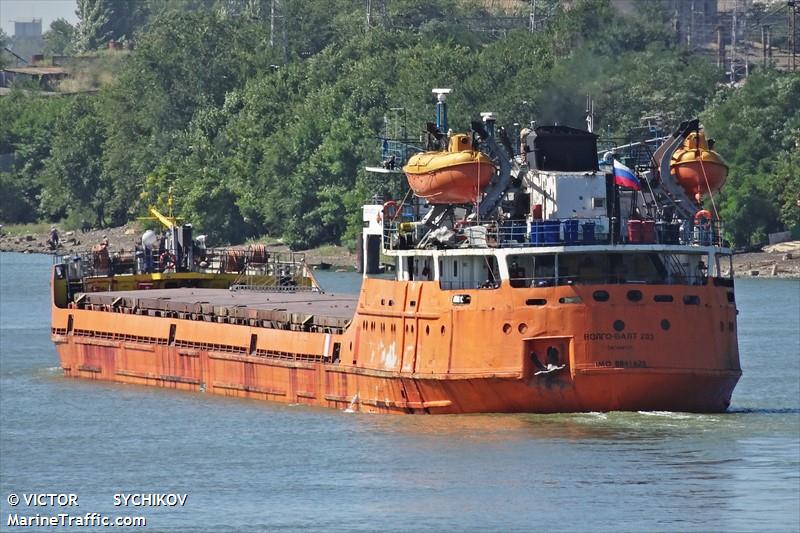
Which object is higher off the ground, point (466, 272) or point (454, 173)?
point (454, 173)

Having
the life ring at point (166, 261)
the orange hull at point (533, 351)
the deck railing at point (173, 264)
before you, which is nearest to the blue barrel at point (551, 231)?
the orange hull at point (533, 351)

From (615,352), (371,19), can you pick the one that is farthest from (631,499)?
(371,19)

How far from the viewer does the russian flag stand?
55781 mm

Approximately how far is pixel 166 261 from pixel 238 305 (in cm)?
1506

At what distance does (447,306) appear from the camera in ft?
177

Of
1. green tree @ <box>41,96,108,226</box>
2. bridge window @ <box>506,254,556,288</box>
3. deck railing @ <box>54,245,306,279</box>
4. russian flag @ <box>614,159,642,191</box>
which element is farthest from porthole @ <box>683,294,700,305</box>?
green tree @ <box>41,96,108,226</box>

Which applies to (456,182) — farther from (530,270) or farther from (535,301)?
(535,301)

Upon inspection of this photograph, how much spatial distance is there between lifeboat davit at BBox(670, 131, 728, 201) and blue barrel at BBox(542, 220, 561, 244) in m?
4.99

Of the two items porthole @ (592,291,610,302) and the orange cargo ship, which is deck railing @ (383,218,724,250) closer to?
the orange cargo ship

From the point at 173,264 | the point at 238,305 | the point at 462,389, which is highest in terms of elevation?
the point at 173,264

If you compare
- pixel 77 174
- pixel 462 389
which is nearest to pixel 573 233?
pixel 462 389

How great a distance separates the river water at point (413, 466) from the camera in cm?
4384

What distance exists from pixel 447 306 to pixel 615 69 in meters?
75.1

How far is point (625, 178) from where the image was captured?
55812 millimetres
